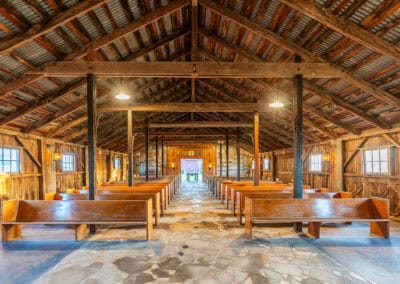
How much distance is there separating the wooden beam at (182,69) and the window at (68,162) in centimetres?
702

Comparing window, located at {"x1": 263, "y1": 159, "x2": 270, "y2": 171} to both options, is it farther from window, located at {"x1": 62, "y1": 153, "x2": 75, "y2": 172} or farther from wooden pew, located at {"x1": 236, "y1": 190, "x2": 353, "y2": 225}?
window, located at {"x1": 62, "y1": 153, "x2": 75, "y2": 172}

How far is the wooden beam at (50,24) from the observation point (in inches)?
174

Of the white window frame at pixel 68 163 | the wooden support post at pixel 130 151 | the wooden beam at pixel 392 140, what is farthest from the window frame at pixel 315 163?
the white window frame at pixel 68 163

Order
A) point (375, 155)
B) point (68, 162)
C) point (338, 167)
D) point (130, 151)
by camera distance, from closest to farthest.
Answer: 1. point (375, 155)
2. point (338, 167)
3. point (130, 151)
4. point (68, 162)

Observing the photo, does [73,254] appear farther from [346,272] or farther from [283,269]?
[346,272]

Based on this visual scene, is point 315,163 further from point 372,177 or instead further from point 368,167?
point 372,177

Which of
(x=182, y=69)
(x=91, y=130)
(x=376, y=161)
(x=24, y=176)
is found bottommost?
(x=24, y=176)

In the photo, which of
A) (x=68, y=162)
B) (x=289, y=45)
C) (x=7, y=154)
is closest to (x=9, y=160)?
(x=7, y=154)

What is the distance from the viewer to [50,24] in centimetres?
447

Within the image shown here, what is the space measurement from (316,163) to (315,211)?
25.4 feet

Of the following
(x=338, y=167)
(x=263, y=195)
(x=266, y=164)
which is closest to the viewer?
(x=263, y=195)

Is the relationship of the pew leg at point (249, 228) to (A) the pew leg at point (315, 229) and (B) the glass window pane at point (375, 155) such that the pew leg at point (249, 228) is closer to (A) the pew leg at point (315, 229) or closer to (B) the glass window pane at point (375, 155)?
(A) the pew leg at point (315, 229)

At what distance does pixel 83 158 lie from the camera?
518 inches

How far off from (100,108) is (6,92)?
140 inches
